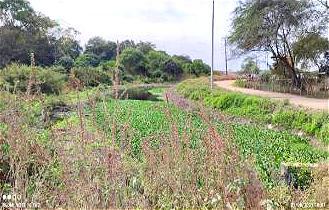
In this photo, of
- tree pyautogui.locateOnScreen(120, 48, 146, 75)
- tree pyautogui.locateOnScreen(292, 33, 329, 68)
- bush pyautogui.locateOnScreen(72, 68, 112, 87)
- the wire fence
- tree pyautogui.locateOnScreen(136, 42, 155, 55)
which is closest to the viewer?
bush pyautogui.locateOnScreen(72, 68, 112, 87)

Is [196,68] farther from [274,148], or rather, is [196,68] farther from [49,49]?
[274,148]

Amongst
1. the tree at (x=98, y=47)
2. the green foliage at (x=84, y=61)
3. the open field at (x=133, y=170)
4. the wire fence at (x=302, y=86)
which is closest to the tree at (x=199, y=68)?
the tree at (x=98, y=47)

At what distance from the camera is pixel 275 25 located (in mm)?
29125

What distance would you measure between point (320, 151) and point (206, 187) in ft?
32.1

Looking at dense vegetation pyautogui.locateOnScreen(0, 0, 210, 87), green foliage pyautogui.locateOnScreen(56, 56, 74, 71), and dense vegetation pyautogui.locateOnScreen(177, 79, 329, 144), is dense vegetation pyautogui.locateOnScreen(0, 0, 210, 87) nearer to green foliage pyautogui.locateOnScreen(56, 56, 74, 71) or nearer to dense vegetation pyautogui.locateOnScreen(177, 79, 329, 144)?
green foliage pyautogui.locateOnScreen(56, 56, 74, 71)

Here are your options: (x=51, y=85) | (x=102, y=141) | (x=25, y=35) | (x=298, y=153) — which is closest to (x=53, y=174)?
(x=102, y=141)

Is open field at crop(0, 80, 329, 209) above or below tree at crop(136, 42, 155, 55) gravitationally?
below

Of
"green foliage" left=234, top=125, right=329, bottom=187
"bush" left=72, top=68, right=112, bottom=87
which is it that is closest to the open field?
"bush" left=72, top=68, right=112, bottom=87

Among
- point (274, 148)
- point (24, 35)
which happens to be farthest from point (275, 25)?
point (24, 35)

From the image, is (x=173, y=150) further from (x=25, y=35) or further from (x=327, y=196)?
(x=25, y=35)

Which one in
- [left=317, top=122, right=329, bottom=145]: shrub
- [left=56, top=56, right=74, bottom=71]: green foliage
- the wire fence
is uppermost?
[left=56, top=56, right=74, bottom=71]: green foliage

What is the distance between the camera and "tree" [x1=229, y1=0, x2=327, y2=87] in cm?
2856

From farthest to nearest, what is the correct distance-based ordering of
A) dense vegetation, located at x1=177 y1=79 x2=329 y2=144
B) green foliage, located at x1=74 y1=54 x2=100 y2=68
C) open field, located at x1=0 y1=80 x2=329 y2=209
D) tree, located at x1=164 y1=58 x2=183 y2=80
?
1. tree, located at x1=164 y1=58 x2=183 y2=80
2. dense vegetation, located at x1=177 y1=79 x2=329 y2=144
3. green foliage, located at x1=74 y1=54 x2=100 y2=68
4. open field, located at x1=0 y1=80 x2=329 y2=209

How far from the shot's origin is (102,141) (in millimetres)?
3889
